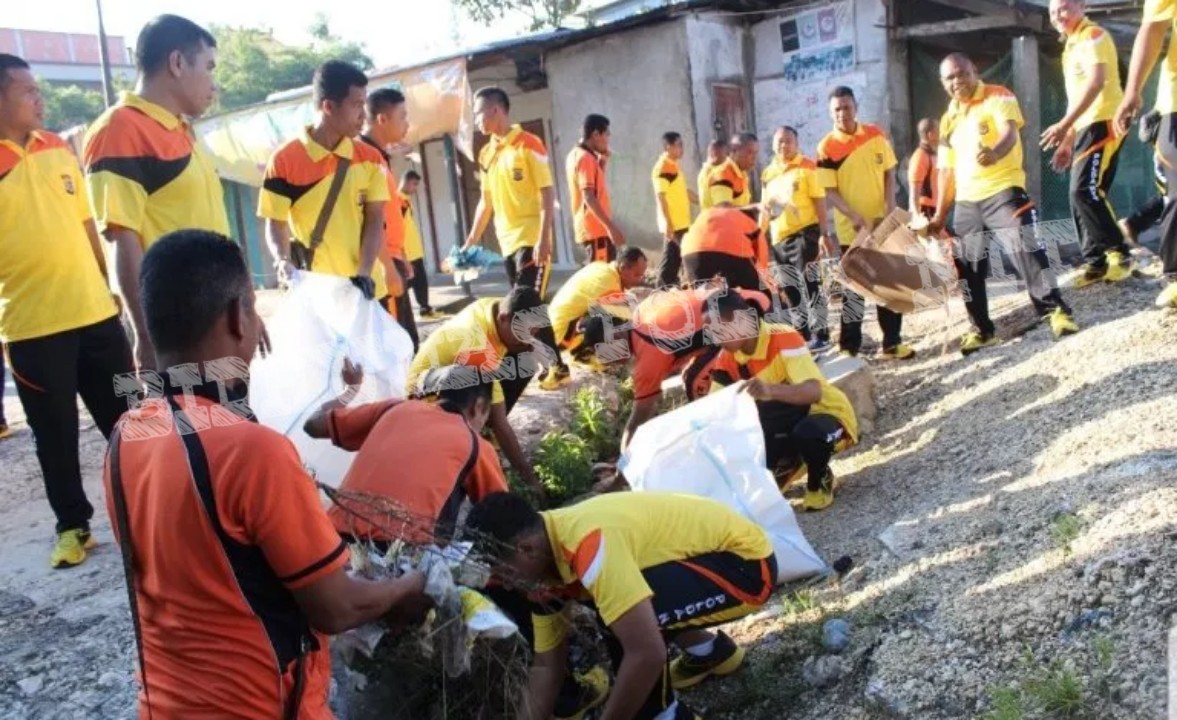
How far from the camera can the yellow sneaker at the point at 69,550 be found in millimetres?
3598

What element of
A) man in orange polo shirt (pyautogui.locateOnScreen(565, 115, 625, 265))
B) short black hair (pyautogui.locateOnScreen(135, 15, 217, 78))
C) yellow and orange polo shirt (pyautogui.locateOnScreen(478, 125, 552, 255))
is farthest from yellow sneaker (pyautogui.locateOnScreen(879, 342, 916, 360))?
short black hair (pyautogui.locateOnScreen(135, 15, 217, 78))

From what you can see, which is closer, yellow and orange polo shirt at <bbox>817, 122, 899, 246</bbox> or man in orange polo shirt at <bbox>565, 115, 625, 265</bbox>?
yellow and orange polo shirt at <bbox>817, 122, 899, 246</bbox>

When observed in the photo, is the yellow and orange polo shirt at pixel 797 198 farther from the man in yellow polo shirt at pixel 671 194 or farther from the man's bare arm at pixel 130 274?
the man's bare arm at pixel 130 274

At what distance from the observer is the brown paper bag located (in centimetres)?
549

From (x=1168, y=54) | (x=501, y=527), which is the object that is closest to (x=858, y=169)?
(x=1168, y=54)

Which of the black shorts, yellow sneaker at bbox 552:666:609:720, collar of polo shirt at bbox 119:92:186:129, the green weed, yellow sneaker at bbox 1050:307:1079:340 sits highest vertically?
collar of polo shirt at bbox 119:92:186:129

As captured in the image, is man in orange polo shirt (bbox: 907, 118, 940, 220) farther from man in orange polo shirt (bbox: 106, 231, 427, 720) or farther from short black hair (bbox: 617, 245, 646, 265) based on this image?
man in orange polo shirt (bbox: 106, 231, 427, 720)

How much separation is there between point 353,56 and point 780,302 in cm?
2962

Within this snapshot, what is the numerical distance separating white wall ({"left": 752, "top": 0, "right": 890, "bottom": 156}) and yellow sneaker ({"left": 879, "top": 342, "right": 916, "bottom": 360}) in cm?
437

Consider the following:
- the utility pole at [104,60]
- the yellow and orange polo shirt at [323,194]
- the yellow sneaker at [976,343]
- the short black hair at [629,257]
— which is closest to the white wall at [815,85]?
the yellow sneaker at [976,343]

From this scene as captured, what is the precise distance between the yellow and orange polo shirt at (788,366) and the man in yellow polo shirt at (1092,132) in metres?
1.96

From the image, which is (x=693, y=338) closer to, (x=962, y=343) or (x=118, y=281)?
(x=962, y=343)

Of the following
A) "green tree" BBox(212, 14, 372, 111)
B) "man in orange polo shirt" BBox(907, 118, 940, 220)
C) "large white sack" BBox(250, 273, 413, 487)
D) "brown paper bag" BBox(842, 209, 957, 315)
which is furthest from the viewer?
"green tree" BBox(212, 14, 372, 111)

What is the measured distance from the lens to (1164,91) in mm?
3947
